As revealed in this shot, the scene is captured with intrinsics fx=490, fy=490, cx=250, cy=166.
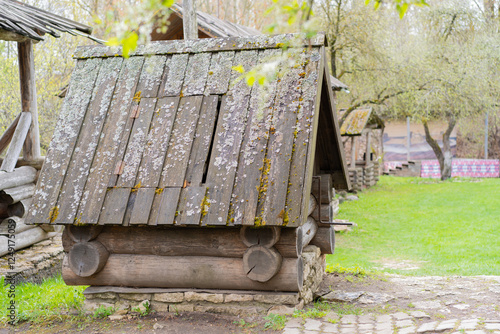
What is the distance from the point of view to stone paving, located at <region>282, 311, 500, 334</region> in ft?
14.0

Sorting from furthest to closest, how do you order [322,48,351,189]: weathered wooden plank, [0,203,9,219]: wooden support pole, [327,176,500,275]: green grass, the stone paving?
[327,176,500,275]: green grass
[0,203,9,219]: wooden support pole
[322,48,351,189]: weathered wooden plank
the stone paving

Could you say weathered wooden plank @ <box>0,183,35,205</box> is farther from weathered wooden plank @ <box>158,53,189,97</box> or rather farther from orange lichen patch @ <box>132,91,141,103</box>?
weathered wooden plank @ <box>158,53,189,97</box>

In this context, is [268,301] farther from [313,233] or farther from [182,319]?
[313,233]

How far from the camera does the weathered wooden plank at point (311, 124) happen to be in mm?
4504

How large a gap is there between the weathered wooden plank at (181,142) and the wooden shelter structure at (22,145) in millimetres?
3446

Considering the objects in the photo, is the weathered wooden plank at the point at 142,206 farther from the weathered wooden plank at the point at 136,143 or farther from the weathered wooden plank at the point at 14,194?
the weathered wooden plank at the point at 14,194

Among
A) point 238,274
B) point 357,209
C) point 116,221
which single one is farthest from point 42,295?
point 357,209

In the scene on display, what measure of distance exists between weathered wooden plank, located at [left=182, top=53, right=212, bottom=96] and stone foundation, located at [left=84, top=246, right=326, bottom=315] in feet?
7.03

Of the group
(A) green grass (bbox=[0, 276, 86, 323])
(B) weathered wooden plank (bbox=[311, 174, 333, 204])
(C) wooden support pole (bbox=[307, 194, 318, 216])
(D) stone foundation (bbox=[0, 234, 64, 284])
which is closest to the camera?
(A) green grass (bbox=[0, 276, 86, 323])

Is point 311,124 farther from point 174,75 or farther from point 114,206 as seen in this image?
point 114,206

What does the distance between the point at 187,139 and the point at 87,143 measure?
1.14 metres

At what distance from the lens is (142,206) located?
4789 millimetres

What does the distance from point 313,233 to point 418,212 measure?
1133 centimetres

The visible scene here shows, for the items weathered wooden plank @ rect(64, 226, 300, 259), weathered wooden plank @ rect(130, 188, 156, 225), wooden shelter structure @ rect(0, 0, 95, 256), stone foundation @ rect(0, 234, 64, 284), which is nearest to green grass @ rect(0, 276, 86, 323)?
stone foundation @ rect(0, 234, 64, 284)
